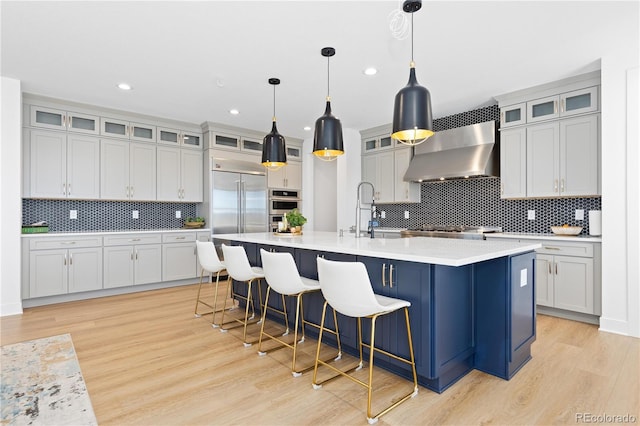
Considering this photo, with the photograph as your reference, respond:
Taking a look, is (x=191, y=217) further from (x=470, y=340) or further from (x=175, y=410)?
(x=470, y=340)

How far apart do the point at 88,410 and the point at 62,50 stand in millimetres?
3051

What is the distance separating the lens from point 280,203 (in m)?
6.57

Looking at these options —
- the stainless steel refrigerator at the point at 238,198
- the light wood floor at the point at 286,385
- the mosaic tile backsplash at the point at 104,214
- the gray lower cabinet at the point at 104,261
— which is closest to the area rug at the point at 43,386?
the light wood floor at the point at 286,385

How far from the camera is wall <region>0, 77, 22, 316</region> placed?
3770 mm

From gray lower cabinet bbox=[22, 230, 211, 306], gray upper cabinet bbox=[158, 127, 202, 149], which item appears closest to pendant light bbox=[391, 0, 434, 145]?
gray lower cabinet bbox=[22, 230, 211, 306]

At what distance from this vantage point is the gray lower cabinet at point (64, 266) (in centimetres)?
415

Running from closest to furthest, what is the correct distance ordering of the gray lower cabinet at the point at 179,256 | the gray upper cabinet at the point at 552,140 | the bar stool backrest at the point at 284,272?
the bar stool backrest at the point at 284,272, the gray upper cabinet at the point at 552,140, the gray lower cabinet at the point at 179,256

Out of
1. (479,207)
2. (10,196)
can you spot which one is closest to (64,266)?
(10,196)

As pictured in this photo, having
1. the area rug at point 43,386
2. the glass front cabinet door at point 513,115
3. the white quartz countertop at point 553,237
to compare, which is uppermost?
the glass front cabinet door at point 513,115

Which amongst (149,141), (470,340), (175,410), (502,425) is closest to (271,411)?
(175,410)

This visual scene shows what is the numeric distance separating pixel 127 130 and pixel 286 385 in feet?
14.9

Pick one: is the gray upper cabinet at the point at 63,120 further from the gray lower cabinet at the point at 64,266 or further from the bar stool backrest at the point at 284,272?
the bar stool backrest at the point at 284,272

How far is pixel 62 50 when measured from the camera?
3131 mm

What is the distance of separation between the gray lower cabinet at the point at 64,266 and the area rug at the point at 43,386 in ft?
5.00
